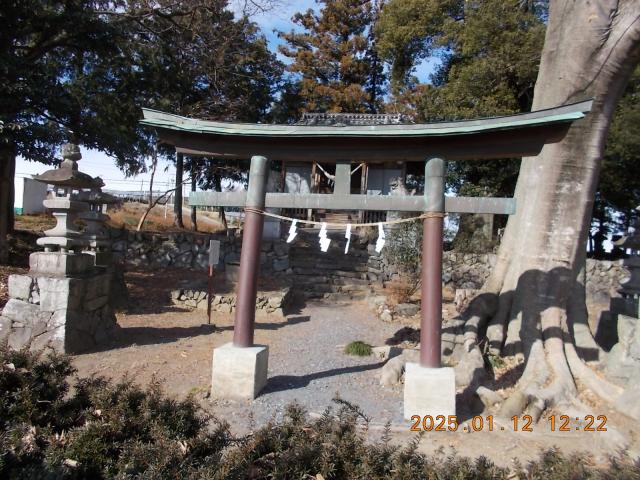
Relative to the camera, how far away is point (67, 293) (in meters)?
6.86

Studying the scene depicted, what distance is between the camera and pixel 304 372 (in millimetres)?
6648

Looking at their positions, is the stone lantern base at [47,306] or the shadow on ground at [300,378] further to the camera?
the stone lantern base at [47,306]

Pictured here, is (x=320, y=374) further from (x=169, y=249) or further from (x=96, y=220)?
(x=169, y=249)

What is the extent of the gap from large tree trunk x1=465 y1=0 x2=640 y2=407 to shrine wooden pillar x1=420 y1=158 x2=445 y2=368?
87.0 inches

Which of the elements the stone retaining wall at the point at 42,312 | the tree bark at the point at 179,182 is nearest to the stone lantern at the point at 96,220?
the stone retaining wall at the point at 42,312

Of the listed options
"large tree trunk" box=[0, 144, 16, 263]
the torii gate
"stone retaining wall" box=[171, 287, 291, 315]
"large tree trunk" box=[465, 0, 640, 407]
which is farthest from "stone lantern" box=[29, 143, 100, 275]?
"large tree trunk" box=[465, 0, 640, 407]

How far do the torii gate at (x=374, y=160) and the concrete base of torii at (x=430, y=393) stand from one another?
0.01 m

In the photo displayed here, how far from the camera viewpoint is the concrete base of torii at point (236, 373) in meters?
5.30

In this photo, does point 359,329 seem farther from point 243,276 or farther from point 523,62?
point 523,62

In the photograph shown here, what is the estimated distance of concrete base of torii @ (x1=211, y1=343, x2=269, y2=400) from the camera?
5301 mm

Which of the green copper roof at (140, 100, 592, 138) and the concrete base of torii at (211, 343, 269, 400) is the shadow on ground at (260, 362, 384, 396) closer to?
the concrete base of torii at (211, 343, 269, 400)

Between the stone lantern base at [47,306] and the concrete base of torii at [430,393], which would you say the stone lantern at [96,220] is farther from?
the concrete base of torii at [430,393]

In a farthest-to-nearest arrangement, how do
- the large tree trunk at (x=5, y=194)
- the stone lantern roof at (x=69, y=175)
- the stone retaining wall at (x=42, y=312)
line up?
the large tree trunk at (x=5, y=194) < the stone lantern roof at (x=69, y=175) < the stone retaining wall at (x=42, y=312)

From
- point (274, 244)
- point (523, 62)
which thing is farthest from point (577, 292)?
point (523, 62)
